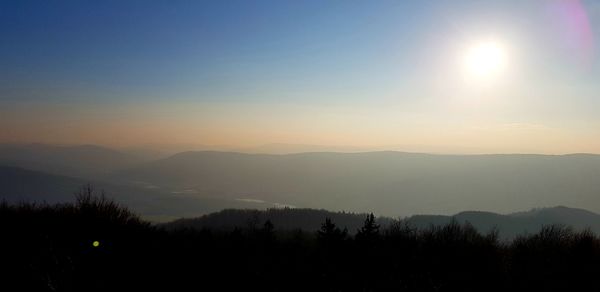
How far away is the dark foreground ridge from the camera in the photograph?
13141 mm

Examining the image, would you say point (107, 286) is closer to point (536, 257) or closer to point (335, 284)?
point (335, 284)

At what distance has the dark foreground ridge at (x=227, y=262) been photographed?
13.1 m

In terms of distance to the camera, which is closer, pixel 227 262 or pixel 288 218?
pixel 227 262

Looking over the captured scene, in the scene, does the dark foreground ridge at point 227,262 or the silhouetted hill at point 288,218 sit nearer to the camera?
the dark foreground ridge at point 227,262

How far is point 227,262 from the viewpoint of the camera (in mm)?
17547

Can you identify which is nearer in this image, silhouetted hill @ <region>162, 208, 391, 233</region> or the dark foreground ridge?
the dark foreground ridge

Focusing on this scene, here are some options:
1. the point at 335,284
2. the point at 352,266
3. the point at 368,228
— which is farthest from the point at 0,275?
the point at 368,228

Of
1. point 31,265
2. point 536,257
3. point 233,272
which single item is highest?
point 31,265

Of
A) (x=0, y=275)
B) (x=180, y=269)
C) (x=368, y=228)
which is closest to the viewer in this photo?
(x=0, y=275)

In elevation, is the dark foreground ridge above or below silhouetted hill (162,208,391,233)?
above

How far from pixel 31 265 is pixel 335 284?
10.1 meters

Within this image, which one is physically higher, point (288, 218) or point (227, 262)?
point (227, 262)

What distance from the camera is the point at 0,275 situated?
12094 millimetres

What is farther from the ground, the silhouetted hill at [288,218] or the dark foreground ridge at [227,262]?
the dark foreground ridge at [227,262]
